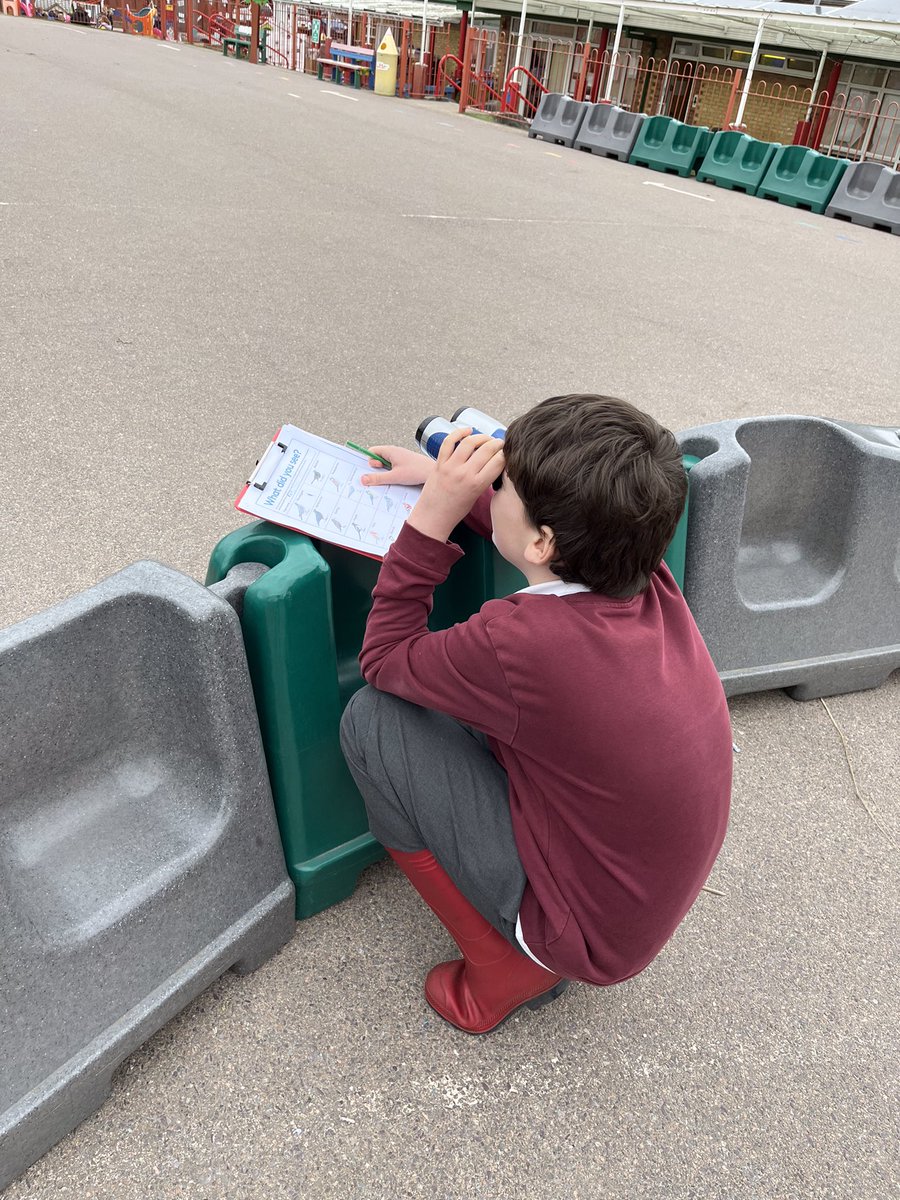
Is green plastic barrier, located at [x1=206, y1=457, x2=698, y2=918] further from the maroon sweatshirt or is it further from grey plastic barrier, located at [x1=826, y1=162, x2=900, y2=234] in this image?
grey plastic barrier, located at [x1=826, y1=162, x2=900, y2=234]

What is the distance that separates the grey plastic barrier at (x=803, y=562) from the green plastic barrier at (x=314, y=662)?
2.74ft

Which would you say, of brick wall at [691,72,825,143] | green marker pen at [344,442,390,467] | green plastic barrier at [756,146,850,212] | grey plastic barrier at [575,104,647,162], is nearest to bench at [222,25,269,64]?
brick wall at [691,72,825,143]

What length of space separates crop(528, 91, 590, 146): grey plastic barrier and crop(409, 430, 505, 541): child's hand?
1750 centimetres

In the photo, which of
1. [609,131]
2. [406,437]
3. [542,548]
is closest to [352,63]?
[609,131]

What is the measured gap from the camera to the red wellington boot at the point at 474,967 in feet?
6.32

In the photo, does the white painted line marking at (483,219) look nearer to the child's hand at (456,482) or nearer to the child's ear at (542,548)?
the child's hand at (456,482)

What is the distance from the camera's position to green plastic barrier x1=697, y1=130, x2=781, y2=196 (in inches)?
557

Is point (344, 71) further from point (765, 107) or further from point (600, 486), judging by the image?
point (600, 486)

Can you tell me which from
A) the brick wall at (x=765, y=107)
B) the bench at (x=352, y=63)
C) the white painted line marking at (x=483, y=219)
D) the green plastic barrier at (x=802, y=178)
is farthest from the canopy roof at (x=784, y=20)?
the white painted line marking at (x=483, y=219)

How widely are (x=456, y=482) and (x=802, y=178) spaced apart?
1405 cm

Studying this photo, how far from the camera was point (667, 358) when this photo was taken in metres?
6.31

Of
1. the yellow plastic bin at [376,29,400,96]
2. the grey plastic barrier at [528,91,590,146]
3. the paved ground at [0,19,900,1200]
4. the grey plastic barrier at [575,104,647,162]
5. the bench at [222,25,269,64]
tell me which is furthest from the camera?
the bench at [222,25,269,64]

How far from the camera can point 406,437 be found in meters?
4.70

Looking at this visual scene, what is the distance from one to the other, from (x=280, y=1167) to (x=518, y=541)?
1246 millimetres
